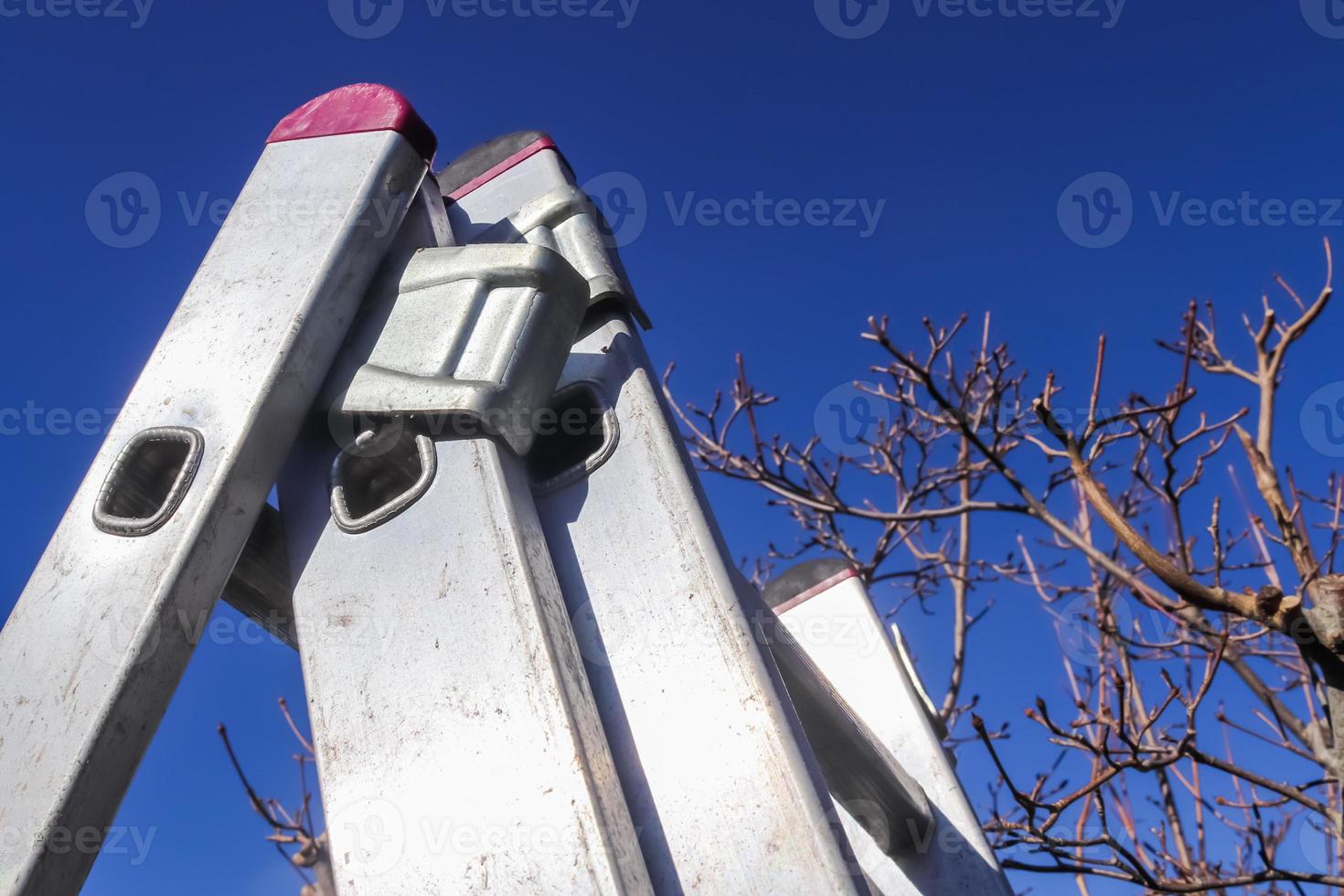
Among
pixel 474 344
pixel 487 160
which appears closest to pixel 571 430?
pixel 474 344

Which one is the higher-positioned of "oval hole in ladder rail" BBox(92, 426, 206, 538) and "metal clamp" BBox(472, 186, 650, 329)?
"metal clamp" BBox(472, 186, 650, 329)

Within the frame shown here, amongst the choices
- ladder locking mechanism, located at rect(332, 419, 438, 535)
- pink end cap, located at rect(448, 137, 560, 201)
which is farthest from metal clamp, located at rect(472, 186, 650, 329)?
ladder locking mechanism, located at rect(332, 419, 438, 535)

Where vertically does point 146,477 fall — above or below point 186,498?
above

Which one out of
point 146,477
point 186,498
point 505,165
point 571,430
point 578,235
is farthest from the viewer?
point 505,165

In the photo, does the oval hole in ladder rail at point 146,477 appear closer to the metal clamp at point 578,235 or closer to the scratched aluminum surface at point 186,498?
the scratched aluminum surface at point 186,498

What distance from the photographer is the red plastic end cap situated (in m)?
1.40

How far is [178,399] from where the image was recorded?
3.80ft

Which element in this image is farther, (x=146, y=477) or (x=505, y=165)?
(x=505, y=165)

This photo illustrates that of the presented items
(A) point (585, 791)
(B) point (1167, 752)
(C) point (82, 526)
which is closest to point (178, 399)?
(C) point (82, 526)

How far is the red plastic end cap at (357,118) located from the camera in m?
1.40

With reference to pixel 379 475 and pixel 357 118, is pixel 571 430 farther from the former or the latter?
pixel 357 118

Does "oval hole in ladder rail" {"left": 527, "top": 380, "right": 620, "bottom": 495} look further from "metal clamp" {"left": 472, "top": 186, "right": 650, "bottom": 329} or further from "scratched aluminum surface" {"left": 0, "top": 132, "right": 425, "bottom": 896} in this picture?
"scratched aluminum surface" {"left": 0, "top": 132, "right": 425, "bottom": 896}

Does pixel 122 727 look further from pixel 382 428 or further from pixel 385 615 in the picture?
pixel 382 428

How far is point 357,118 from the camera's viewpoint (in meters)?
1.42
